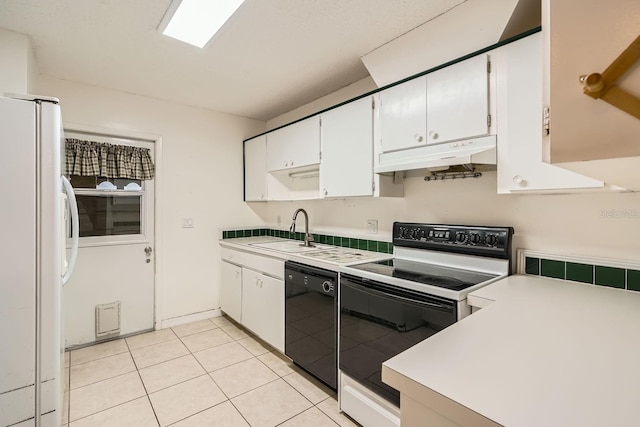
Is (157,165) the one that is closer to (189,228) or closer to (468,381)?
(189,228)

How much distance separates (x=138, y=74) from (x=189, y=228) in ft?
5.22

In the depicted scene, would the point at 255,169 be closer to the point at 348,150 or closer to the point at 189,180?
the point at 189,180

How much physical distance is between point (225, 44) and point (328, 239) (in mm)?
1857

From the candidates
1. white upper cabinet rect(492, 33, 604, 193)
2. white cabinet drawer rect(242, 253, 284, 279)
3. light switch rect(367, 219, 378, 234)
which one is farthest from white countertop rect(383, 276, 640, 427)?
white cabinet drawer rect(242, 253, 284, 279)

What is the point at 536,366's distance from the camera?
27.0 inches

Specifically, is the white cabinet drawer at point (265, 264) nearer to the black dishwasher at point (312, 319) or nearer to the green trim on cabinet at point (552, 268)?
the black dishwasher at point (312, 319)

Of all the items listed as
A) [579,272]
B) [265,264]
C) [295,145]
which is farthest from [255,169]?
[579,272]

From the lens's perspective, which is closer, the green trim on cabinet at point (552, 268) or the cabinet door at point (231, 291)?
the green trim on cabinet at point (552, 268)

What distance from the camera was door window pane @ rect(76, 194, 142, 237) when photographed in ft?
9.20

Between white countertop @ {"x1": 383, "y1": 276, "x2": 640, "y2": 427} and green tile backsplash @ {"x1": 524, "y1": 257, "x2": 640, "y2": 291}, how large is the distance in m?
0.29

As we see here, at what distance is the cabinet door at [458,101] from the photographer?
1.53 m

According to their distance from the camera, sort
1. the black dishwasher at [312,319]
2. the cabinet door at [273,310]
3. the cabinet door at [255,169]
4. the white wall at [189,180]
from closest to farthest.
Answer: the black dishwasher at [312,319]
the cabinet door at [273,310]
the white wall at [189,180]
the cabinet door at [255,169]

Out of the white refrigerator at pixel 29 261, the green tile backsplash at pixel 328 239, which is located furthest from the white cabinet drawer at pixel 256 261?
the white refrigerator at pixel 29 261

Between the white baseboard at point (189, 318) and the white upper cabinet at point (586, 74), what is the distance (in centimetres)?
363
